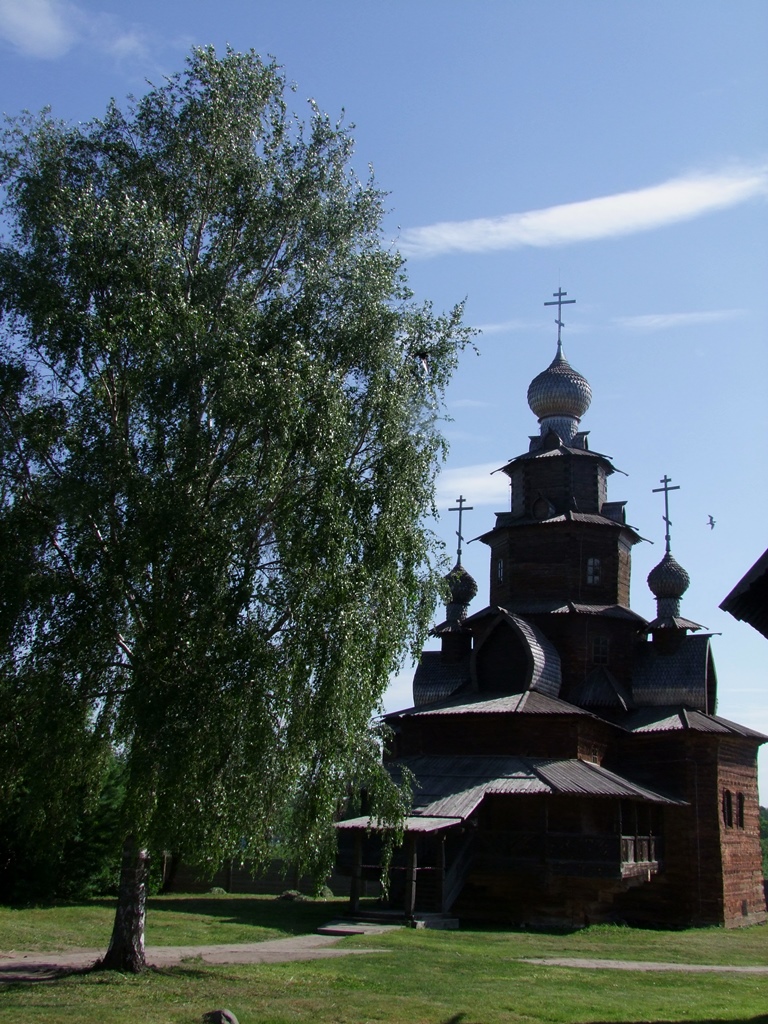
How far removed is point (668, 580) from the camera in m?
29.5

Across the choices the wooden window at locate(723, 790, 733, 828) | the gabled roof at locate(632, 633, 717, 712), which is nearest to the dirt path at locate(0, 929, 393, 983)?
the wooden window at locate(723, 790, 733, 828)

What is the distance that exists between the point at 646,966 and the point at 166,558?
10.3 m

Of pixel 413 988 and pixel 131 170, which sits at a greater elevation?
pixel 131 170

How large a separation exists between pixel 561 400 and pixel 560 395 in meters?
0.15

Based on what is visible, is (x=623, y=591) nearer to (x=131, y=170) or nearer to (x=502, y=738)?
(x=502, y=738)

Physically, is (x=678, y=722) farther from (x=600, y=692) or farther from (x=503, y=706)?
(x=503, y=706)

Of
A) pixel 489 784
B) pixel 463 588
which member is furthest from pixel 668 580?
pixel 489 784

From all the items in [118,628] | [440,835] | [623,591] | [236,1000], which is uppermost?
[623,591]

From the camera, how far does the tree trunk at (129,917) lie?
12.4m

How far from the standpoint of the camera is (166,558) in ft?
39.7

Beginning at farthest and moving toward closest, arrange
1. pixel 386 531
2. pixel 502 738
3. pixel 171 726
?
pixel 502 738
pixel 386 531
pixel 171 726

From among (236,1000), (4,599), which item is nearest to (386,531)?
(4,599)

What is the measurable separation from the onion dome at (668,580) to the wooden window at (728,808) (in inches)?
220

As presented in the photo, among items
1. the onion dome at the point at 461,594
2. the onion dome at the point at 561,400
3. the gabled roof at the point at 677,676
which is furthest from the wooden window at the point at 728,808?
the onion dome at the point at 561,400
